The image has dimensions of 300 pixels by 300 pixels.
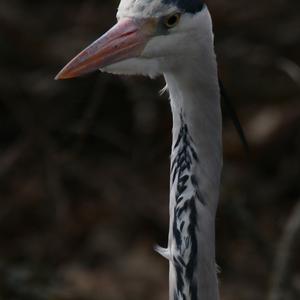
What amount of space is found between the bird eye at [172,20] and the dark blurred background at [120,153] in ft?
7.72

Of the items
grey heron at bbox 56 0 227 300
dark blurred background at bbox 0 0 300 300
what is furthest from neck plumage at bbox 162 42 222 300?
dark blurred background at bbox 0 0 300 300

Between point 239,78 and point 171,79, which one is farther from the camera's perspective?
point 239,78

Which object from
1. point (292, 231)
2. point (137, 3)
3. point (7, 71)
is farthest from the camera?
point (7, 71)

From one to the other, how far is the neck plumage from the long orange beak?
0.12 meters

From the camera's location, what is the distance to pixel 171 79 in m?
2.76

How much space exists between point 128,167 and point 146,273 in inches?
21.6

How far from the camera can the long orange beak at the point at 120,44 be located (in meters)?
2.67

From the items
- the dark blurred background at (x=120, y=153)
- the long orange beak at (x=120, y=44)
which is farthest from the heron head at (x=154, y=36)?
the dark blurred background at (x=120, y=153)

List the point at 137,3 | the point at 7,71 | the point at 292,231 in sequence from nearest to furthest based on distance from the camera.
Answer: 1. the point at 137,3
2. the point at 292,231
3. the point at 7,71

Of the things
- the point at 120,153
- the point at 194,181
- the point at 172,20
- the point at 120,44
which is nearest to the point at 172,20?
the point at 172,20

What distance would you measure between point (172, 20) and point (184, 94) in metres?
0.19

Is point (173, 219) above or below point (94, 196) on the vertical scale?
above

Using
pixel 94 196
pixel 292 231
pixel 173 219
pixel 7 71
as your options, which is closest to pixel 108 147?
pixel 94 196

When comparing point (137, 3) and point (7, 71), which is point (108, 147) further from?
point (137, 3)
